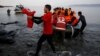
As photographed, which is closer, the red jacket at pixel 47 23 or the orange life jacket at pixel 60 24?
the red jacket at pixel 47 23

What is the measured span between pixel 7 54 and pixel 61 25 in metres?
3.37

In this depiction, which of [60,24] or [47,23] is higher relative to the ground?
[47,23]

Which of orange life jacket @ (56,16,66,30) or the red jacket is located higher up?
the red jacket

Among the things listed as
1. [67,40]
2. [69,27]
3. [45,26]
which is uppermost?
[45,26]

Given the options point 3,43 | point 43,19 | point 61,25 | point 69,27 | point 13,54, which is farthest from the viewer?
point 69,27

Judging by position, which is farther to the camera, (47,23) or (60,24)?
(60,24)

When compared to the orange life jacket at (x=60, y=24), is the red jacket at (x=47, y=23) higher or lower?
higher

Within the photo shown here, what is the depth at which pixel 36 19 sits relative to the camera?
8.82 meters

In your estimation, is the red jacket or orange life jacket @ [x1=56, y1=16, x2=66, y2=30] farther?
orange life jacket @ [x1=56, y1=16, x2=66, y2=30]

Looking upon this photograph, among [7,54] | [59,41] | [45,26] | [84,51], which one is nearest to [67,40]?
[59,41]

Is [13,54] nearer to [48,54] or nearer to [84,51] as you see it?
[48,54]

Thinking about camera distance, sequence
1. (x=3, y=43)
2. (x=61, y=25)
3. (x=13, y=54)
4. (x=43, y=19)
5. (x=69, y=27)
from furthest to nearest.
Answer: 1. (x=69, y=27)
2. (x=3, y=43)
3. (x=61, y=25)
4. (x=13, y=54)
5. (x=43, y=19)

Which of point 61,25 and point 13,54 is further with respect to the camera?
point 61,25

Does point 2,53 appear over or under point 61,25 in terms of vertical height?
under
